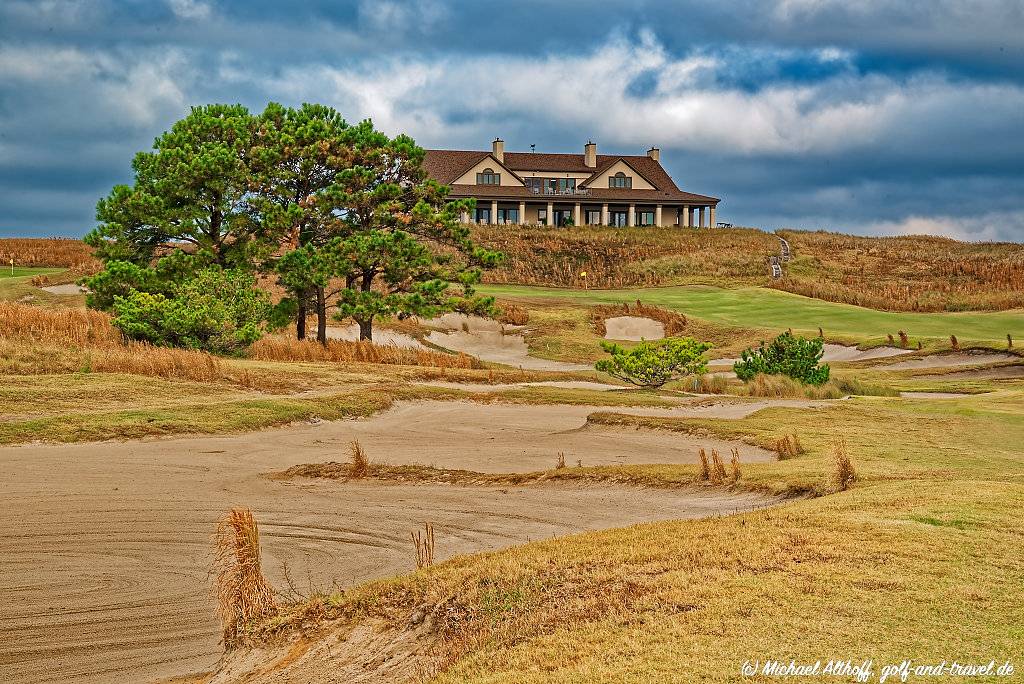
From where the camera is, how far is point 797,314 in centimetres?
6088

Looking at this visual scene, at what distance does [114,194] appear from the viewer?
42.8 meters

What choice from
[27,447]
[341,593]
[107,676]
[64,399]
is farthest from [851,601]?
[64,399]

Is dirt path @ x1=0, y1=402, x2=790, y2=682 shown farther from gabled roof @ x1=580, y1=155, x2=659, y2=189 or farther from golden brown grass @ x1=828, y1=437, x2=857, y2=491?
gabled roof @ x1=580, y1=155, x2=659, y2=189

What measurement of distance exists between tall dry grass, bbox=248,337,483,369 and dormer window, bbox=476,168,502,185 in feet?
200

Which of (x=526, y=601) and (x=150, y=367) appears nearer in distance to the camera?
(x=526, y=601)

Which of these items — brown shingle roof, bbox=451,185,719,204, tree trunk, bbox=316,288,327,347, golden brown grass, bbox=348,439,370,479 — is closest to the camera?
golden brown grass, bbox=348,439,370,479

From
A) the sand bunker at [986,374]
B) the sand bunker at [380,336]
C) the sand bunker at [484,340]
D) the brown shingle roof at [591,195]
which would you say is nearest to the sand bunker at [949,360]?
the sand bunker at [986,374]

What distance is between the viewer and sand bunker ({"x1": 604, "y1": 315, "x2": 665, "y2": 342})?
54.9 metres

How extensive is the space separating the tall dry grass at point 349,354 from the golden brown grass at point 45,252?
1421 inches

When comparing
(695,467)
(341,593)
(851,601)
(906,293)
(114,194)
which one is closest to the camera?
(851,601)

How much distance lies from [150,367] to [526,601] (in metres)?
Answer: 20.3

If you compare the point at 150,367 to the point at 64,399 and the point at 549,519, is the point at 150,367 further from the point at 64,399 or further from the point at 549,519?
the point at 549,519

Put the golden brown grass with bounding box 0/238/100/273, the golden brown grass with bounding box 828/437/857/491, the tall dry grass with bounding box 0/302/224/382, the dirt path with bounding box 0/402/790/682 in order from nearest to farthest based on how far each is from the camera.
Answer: the dirt path with bounding box 0/402/790/682, the golden brown grass with bounding box 828/437/857/491, the tall dry grass with bounding box 0/302/224/382, the golden brown grass with bounding box 0/238/100/273

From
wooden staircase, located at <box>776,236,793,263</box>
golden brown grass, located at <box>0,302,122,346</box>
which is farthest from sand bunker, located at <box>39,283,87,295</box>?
wooden staircase, located at <box>776,236,793,263</box>
